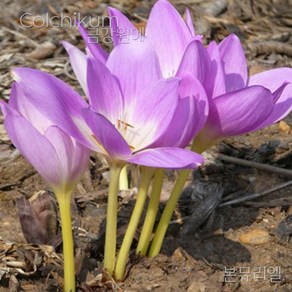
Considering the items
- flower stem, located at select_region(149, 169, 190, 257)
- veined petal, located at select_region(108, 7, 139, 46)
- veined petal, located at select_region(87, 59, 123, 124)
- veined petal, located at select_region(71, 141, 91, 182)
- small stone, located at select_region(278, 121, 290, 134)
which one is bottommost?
small stone, located at select_region(278, 121, 290, 134)

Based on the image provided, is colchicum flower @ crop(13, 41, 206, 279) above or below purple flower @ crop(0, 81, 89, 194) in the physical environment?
above

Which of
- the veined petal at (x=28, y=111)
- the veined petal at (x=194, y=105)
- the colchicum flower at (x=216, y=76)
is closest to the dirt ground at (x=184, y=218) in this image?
the colchicum flower at (x=216, y=76)

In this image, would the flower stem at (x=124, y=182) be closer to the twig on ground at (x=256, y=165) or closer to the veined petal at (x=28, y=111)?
the twig on ground at (x=256, y=165)

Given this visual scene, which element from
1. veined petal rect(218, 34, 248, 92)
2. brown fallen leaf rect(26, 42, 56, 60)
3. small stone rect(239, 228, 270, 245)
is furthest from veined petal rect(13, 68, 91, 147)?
brown fallen leaf rect(26, 42, 56, 60)

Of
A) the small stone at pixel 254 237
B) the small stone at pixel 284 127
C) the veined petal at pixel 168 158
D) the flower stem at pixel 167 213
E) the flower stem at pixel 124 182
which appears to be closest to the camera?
the veined petal at pixel 168 158

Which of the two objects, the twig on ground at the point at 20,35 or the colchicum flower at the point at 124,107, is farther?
the twig on ground at the point at 20,35

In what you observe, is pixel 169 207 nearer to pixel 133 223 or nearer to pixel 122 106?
pixel 133 223

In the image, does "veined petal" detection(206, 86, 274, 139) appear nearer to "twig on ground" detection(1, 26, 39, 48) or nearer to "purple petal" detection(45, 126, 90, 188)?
"purple petal" detection(45, 126, 90, 188)
